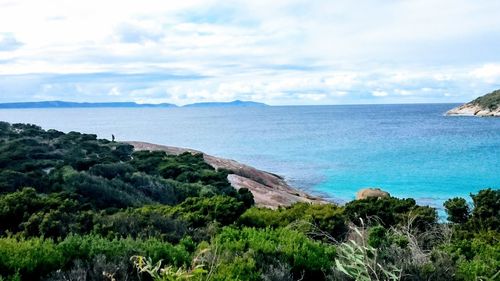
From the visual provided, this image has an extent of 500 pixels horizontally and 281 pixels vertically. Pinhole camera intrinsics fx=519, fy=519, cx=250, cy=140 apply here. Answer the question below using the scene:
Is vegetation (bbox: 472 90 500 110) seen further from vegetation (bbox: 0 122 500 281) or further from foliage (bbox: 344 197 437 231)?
foliage (bbox: 344 197 437 231)

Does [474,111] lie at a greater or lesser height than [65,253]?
lesser

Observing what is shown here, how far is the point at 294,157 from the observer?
177ft

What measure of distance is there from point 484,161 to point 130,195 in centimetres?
3656

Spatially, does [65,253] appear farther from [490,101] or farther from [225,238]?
[490,101]

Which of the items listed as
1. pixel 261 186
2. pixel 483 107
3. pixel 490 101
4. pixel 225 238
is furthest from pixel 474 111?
pixel 225 238

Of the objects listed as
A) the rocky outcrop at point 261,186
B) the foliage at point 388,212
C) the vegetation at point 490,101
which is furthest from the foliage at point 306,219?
the vegetation at point 490,101

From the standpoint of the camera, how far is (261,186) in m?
28.2

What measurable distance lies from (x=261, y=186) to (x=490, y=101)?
11591 centimetres

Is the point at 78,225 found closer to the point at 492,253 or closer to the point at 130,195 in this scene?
the point at 492,253

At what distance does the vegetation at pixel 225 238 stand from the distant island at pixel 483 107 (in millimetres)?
118595

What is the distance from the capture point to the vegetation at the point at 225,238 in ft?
18.4

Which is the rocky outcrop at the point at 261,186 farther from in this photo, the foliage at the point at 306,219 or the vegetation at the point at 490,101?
the vegetation at the point at 490,101

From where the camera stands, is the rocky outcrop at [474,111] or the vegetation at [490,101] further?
the vegetation at [490,101]

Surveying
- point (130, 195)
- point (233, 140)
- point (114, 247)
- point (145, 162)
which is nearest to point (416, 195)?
point (145, 162)
